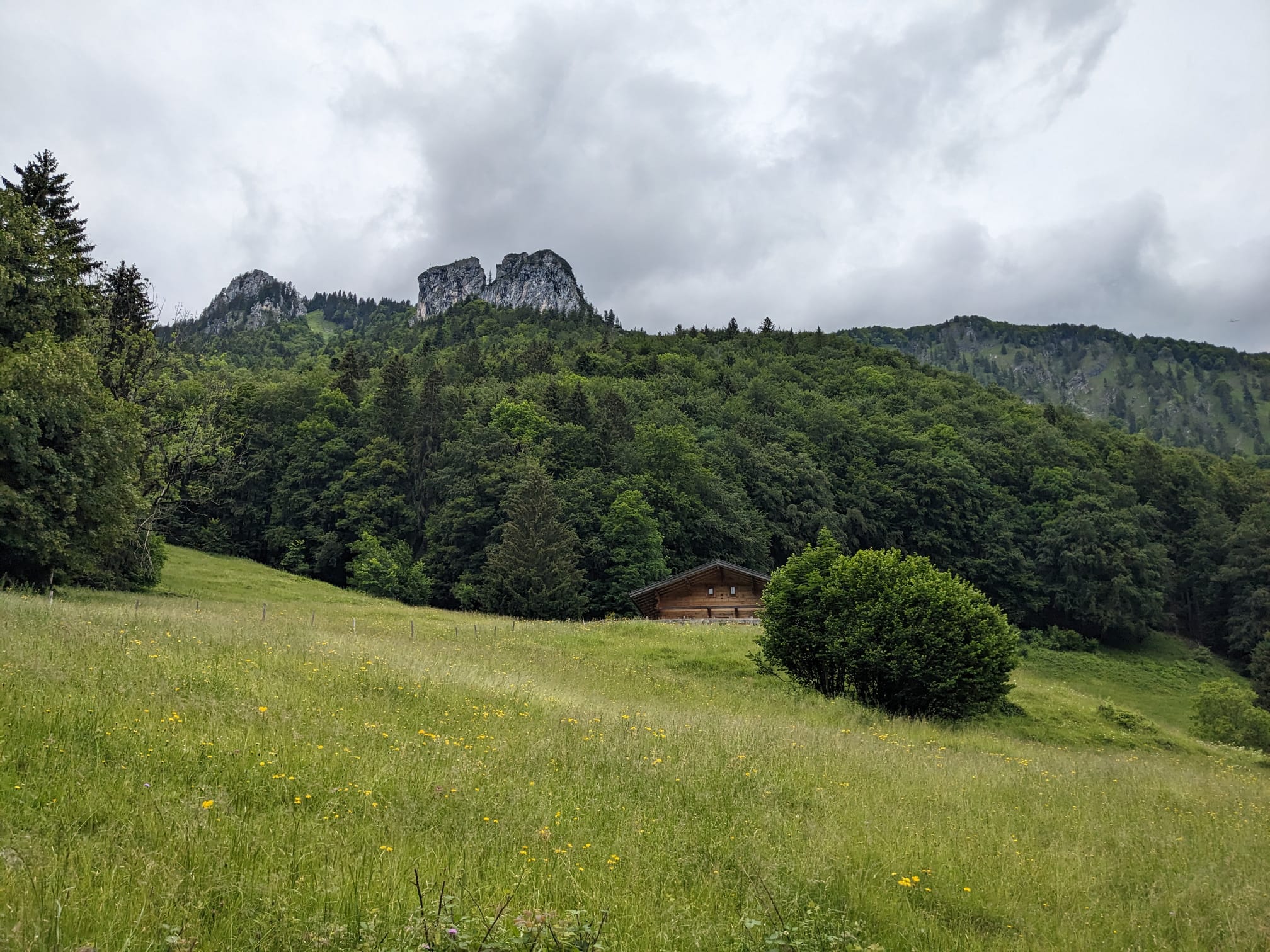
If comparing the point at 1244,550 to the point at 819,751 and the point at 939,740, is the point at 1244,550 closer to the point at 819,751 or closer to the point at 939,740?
the point at 939,740

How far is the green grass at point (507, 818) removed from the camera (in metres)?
3.98

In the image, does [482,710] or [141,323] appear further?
[141,323]

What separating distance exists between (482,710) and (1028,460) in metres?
93.1

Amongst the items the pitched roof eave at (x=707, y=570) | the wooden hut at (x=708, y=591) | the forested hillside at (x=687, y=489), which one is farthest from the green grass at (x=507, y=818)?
the forested hillside at (x=687, y=489)

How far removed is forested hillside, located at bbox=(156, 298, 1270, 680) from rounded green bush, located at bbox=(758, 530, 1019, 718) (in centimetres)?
3400

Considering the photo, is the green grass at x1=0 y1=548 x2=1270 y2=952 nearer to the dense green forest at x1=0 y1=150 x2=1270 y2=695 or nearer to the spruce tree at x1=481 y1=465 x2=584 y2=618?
the dense green forest at x1=0 y1=150 x2=1270 y2=695

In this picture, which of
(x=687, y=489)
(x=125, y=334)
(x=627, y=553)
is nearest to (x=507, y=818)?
(x=125, y=334)

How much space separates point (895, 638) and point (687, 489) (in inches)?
1875

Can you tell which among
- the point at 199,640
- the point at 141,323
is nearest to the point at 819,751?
the point at 199,640

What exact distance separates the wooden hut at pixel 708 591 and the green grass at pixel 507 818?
34.6 metres

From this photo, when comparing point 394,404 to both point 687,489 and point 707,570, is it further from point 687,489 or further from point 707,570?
point 707,570

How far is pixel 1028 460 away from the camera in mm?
86500

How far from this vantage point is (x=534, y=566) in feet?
175

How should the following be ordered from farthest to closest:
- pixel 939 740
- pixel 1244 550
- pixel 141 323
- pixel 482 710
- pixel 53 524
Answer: pixel 1244 550 < pixel 141 323 < pixel 53 524 < pixel 939 740 < pixel 482 710
